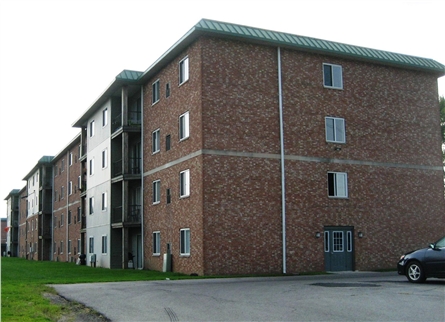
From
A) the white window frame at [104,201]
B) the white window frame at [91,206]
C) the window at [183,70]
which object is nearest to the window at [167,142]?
the window at [183,70]

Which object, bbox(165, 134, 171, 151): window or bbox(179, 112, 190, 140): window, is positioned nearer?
bbox(179, 112, 190, 140): window

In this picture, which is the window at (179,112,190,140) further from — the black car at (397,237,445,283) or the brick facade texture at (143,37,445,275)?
the black car at (397,237,445,283)

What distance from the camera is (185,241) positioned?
27.1m

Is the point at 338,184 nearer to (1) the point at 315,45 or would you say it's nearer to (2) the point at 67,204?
(1) the point at 315,45

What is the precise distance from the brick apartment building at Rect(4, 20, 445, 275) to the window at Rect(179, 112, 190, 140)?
0.21ft

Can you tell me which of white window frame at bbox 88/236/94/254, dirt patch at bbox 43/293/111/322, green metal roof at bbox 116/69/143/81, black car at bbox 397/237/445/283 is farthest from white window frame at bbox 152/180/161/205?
dirt patch at bbox 43/293/111/322

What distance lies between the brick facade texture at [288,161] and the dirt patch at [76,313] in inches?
422

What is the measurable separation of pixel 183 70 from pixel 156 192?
22.8ft

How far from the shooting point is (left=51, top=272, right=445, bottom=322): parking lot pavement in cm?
1103

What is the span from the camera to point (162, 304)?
13406 millimetres

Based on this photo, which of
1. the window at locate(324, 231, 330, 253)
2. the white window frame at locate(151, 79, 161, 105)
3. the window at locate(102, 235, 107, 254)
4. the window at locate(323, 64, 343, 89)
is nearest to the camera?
the window at locate(324, 231, 330, 253)

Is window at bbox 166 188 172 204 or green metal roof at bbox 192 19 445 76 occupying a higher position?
green metal roof at bbox 192 19 445 76

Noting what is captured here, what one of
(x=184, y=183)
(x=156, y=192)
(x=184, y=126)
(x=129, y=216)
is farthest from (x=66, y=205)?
(x=184, y=126)

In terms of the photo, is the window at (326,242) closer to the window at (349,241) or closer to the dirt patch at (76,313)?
the window at (349,241)
